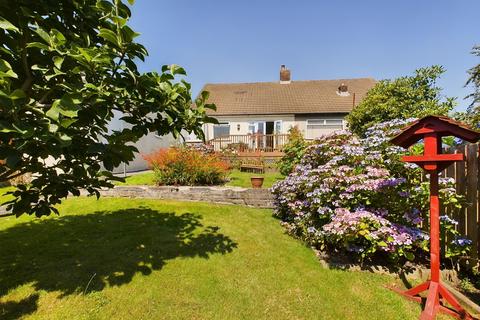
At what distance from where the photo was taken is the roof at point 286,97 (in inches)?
817

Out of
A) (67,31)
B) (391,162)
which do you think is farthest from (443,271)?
(67,31)

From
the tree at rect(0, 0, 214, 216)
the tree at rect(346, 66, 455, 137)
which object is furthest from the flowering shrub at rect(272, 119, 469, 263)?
the tree at rect(346, 66, 455, 137)

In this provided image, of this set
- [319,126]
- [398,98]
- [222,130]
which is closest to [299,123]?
[319,126]

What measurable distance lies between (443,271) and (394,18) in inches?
363

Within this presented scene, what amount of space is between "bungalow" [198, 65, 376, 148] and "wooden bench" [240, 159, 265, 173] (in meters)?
5.22

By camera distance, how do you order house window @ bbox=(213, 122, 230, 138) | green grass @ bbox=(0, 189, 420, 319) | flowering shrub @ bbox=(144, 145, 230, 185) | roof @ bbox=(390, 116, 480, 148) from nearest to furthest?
roof @ bbox=(390, 116, 480, 148) → green grass @ bbox=(0, 189, 420, 319) → flowering shrub @ bbox=(144, 145, 230, 185) → house window @ bbox=(213, 122, 230, 138)

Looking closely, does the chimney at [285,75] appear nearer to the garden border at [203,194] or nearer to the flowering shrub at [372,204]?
the garden border at [203,194]

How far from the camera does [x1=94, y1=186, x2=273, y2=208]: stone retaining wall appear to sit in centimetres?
766

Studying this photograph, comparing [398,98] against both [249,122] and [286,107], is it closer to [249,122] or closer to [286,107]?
[286,107]

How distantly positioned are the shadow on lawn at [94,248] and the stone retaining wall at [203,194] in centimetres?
143

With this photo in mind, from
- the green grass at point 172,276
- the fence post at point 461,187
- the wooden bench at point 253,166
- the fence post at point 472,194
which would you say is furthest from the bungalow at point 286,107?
the fence post at point 472,194

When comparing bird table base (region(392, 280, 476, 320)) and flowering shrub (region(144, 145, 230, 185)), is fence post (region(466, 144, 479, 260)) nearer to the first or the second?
bird table base (region(392, 280, 476, 320))

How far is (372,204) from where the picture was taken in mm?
4496

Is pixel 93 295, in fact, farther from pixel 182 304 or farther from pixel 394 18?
pixel 394 18
